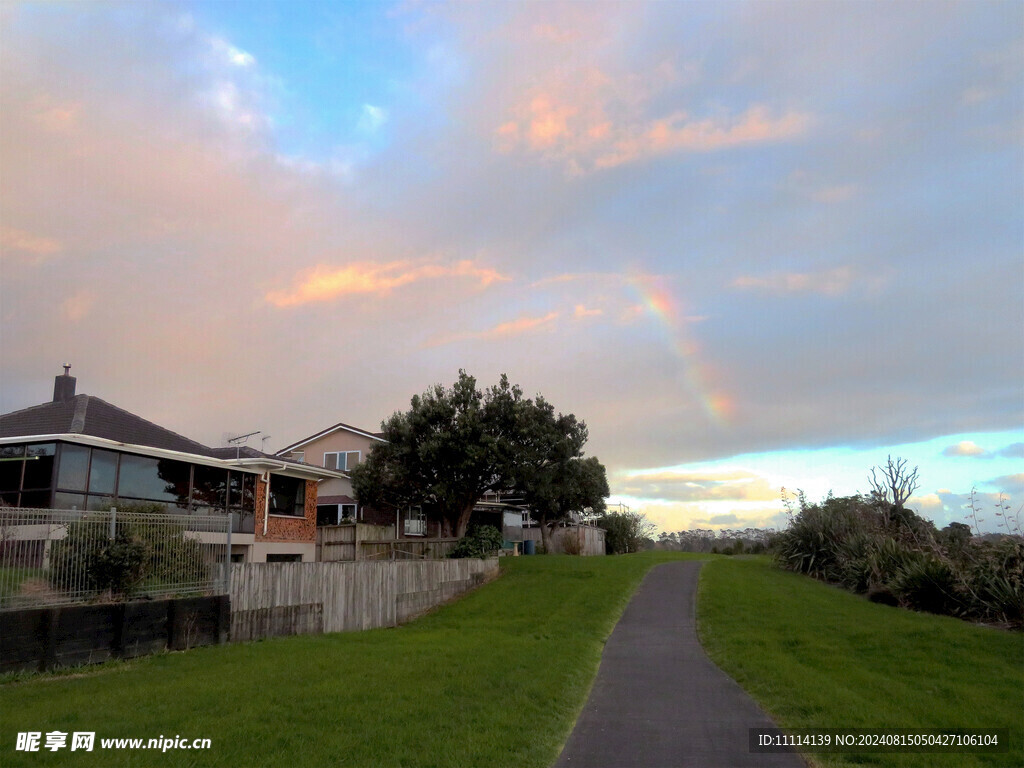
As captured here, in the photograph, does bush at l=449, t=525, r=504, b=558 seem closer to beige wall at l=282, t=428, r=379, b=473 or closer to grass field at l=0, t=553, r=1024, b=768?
grass field at l=0, t=553, r=1024, b=768

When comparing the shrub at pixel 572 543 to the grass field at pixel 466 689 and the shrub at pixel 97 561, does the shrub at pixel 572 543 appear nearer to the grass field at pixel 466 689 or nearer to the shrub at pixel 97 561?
the grass field at pixel 466 689

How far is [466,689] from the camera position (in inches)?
387

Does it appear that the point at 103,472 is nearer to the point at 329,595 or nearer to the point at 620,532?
the point at 329,595

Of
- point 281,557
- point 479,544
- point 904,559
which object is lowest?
point 904,559

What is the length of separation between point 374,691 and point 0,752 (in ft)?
13.3

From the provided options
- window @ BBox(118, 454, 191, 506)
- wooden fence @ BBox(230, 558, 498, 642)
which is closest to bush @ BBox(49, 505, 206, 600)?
wooden fence @ BBox(230, 558, 498, 642)

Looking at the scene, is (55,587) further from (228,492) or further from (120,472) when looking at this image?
(228,492)

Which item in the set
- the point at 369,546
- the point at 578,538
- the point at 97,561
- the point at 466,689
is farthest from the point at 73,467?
the point at 578,538

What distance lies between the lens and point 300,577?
622 inches

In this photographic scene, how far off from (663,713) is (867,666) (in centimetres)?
436

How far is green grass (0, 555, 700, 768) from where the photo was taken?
6.99m

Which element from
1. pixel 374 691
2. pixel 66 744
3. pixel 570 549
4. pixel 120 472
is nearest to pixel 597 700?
pixel 374 691

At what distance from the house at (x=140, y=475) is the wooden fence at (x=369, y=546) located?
4.54ft

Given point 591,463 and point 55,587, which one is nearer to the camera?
point 55,587
